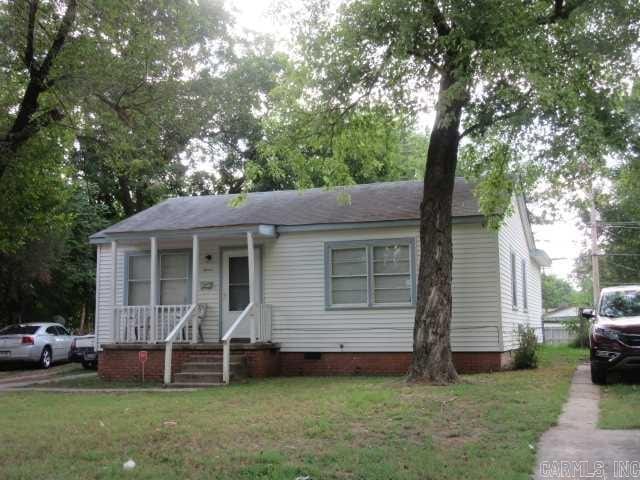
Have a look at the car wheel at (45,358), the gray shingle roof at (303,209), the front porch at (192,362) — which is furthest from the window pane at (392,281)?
the car wheel at (45,358)

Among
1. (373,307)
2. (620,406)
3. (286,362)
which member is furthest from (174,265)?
(620,406)

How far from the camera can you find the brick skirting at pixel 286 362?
14.4 m

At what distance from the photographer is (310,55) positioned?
12.6m

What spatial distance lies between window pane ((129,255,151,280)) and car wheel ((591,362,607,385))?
1058 centimetres

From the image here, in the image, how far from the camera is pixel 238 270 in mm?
16297

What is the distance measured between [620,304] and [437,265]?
11.6 feet

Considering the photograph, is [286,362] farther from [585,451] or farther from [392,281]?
[585,451]

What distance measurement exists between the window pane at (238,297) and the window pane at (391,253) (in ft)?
10.9

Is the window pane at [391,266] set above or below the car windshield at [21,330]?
above

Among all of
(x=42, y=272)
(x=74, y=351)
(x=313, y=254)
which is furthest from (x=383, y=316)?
(x=42, y=272)

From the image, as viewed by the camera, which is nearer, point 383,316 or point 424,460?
point 424,460

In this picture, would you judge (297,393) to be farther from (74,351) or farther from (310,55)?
(74,351)

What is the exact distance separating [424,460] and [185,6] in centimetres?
986

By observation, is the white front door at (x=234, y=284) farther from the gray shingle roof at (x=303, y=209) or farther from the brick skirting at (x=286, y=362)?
the brick skirting at (x=286, y=362)
